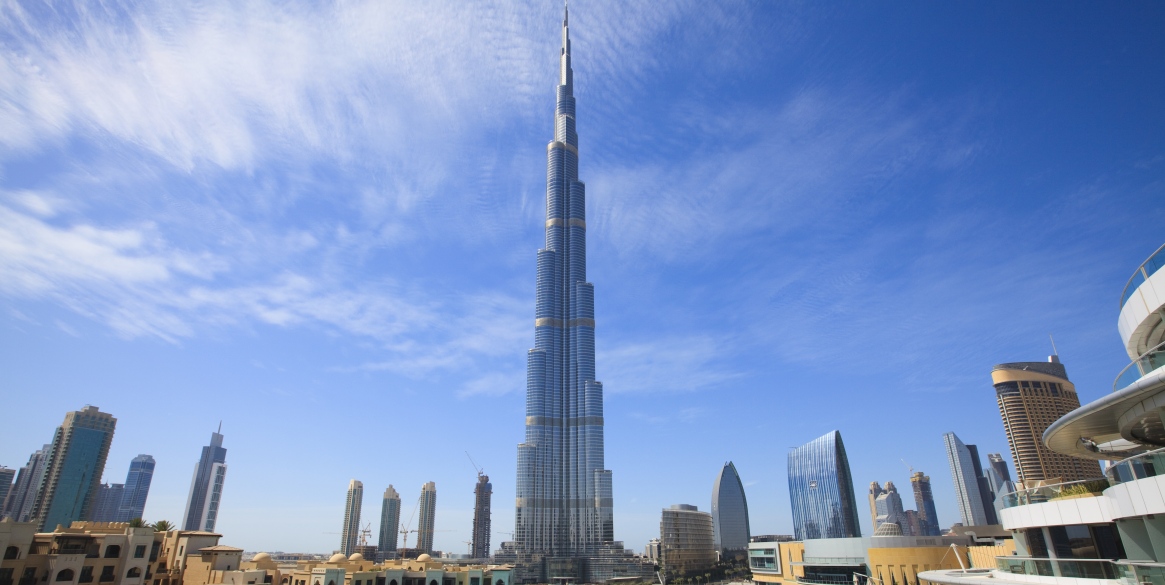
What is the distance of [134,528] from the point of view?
79.1 m

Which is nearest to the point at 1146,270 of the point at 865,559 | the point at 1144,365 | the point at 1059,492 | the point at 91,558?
the point at 1144,365

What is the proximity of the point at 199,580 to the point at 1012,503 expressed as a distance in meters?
101

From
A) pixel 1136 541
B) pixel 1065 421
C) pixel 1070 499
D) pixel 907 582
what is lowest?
pixel 907 582

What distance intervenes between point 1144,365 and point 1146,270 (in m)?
3.66

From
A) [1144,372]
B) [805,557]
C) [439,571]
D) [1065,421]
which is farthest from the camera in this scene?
[439,571]

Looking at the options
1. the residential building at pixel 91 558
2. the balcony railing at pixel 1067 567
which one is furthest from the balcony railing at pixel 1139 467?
the residential building at pixel 91 558

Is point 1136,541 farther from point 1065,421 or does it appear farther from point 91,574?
point 91,574

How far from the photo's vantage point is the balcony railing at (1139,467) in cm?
2103

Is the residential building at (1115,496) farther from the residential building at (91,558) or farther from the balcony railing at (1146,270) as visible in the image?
the residential building at (91,558)

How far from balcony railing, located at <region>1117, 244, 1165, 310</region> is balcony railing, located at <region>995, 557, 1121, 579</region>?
10.6 metres

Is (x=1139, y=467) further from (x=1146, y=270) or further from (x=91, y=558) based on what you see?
(x=91, y=558)

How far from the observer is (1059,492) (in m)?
28.2

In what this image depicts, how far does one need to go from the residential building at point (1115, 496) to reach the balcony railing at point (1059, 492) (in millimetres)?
43

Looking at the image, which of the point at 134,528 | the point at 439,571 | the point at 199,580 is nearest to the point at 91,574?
the point at 134,528
